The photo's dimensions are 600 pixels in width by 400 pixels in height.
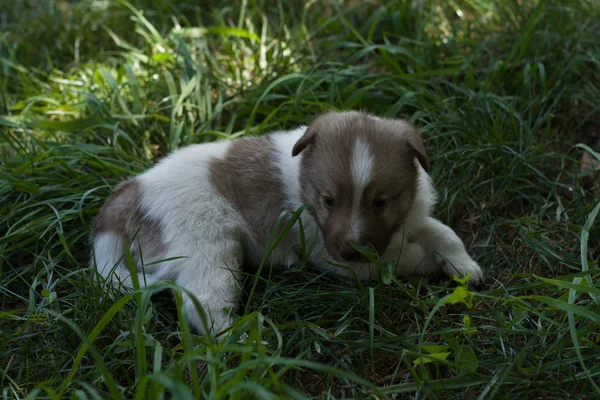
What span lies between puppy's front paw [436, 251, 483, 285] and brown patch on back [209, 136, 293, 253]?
89 cm

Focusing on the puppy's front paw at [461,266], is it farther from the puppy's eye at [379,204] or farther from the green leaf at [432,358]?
the green leaf at [432,358]

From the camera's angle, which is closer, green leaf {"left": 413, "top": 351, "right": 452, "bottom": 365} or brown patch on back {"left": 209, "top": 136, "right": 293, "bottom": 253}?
green leaf {"left": 413, "top": 351, "right": 452, "bottom": 365}

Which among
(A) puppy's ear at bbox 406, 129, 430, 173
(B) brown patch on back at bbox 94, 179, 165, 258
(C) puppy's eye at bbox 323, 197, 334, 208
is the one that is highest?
(A) puppy's ear at bbox 406, 129, 430, 173

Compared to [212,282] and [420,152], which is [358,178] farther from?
[212,282]

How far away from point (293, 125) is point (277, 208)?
114 centimetres

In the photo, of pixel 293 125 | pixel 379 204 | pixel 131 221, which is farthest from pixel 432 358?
pixel 293 125

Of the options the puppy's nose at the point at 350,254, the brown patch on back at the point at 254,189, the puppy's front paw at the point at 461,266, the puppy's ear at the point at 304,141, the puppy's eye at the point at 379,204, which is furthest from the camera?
the brown patch on back at the point at 254,189

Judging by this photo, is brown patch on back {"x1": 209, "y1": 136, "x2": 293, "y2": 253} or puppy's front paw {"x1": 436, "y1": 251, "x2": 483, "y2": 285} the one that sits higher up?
brown patch on back {"x1": 209, "y1": 136, "x2": 293, "y2": 253}

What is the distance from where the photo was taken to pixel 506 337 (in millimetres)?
3203

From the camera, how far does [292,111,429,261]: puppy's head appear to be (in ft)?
11.5

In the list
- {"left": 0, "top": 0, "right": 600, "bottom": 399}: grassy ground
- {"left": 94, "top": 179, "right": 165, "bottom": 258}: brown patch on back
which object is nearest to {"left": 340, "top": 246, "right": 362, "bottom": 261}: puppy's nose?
{"left": 0, "top": 0, "right": 600, "bottom": 399}: grassy ground

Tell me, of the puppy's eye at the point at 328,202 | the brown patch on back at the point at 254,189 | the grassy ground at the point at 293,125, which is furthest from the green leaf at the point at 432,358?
the brown patch on back at the point at 254,189

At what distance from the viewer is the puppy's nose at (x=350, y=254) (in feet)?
11.3

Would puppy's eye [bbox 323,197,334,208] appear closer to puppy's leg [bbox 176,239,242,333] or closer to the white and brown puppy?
the white and brown puppy
